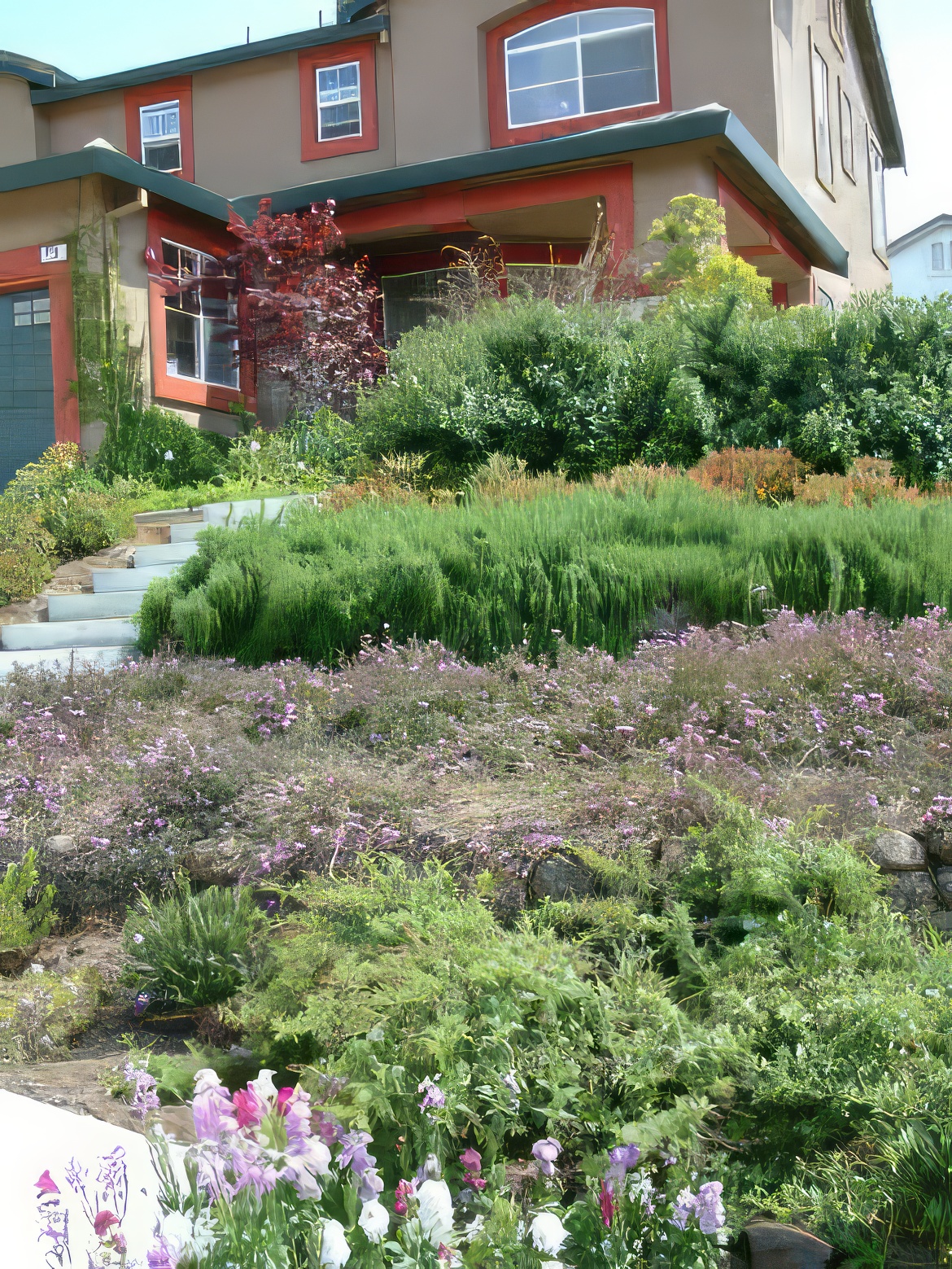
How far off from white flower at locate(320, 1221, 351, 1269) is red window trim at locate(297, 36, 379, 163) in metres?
16.5

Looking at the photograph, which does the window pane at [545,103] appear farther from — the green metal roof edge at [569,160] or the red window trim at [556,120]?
the green metal roof edge at [569,160]

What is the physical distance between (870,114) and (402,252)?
1318cm

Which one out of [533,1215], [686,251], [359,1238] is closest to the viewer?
[359,1238]

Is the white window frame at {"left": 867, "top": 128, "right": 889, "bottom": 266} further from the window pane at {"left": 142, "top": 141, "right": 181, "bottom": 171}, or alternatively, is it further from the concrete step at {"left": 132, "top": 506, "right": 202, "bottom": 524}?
the concrete step at {"left": 132, "top": 506, "right": 202, "bottom": 524}

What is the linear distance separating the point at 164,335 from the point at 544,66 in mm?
6826

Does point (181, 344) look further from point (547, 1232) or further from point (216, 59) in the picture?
point (547, 1232)

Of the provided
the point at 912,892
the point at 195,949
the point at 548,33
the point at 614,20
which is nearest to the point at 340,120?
the point at 548,33

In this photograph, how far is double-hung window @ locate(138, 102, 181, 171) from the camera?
17016mm

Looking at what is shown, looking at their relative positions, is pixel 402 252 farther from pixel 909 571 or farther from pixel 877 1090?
pixel 877 1090

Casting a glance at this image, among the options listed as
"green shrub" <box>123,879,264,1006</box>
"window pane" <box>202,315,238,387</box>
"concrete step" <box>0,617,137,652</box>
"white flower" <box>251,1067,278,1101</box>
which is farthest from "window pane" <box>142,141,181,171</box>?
"white flower" <box>251,1067,278,1101</box>

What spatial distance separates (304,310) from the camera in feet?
39.8

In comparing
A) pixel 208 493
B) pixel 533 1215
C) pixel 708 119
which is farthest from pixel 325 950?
pixel 708 119

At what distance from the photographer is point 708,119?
38.0ft

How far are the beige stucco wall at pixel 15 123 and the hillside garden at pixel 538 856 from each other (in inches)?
514
